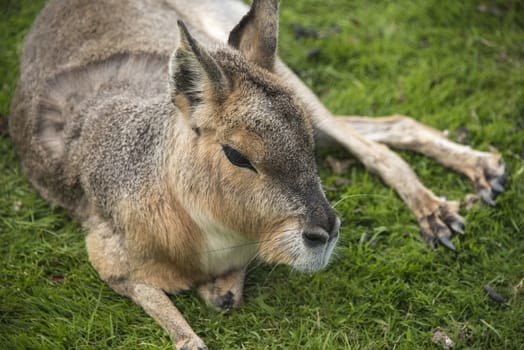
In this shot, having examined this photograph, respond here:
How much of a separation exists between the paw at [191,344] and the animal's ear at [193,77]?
1.14m

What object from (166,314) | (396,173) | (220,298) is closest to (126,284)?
(166,314)

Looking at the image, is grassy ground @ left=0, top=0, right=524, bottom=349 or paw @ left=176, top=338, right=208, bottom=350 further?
grassy ground @ left=0, top=0, right=524, bottom=349

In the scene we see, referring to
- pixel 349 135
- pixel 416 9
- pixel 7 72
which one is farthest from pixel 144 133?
pixel 416 9

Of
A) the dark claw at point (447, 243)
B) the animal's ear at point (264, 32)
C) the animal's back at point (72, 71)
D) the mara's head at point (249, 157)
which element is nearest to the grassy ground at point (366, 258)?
the dark claw at point (447, 243)

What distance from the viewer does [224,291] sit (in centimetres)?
342

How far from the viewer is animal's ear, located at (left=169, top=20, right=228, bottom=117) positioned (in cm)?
270

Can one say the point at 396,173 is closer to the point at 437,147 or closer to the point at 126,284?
the point at 437,147

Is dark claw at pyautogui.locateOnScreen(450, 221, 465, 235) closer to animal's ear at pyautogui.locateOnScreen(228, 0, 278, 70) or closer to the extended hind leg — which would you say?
the extended hind leg

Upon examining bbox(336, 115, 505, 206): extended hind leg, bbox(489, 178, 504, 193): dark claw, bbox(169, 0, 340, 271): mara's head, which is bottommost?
bbox(489, 178, 504, 193): dark claw

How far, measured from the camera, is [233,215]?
115 inches

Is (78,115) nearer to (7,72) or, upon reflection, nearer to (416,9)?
(7,72)

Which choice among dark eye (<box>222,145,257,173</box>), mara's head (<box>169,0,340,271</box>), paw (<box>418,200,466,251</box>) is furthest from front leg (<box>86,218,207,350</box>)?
paw (<box>418,200,466,251</box>)

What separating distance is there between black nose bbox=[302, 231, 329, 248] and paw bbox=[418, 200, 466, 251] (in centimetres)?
119

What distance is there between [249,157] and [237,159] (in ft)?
0.21
